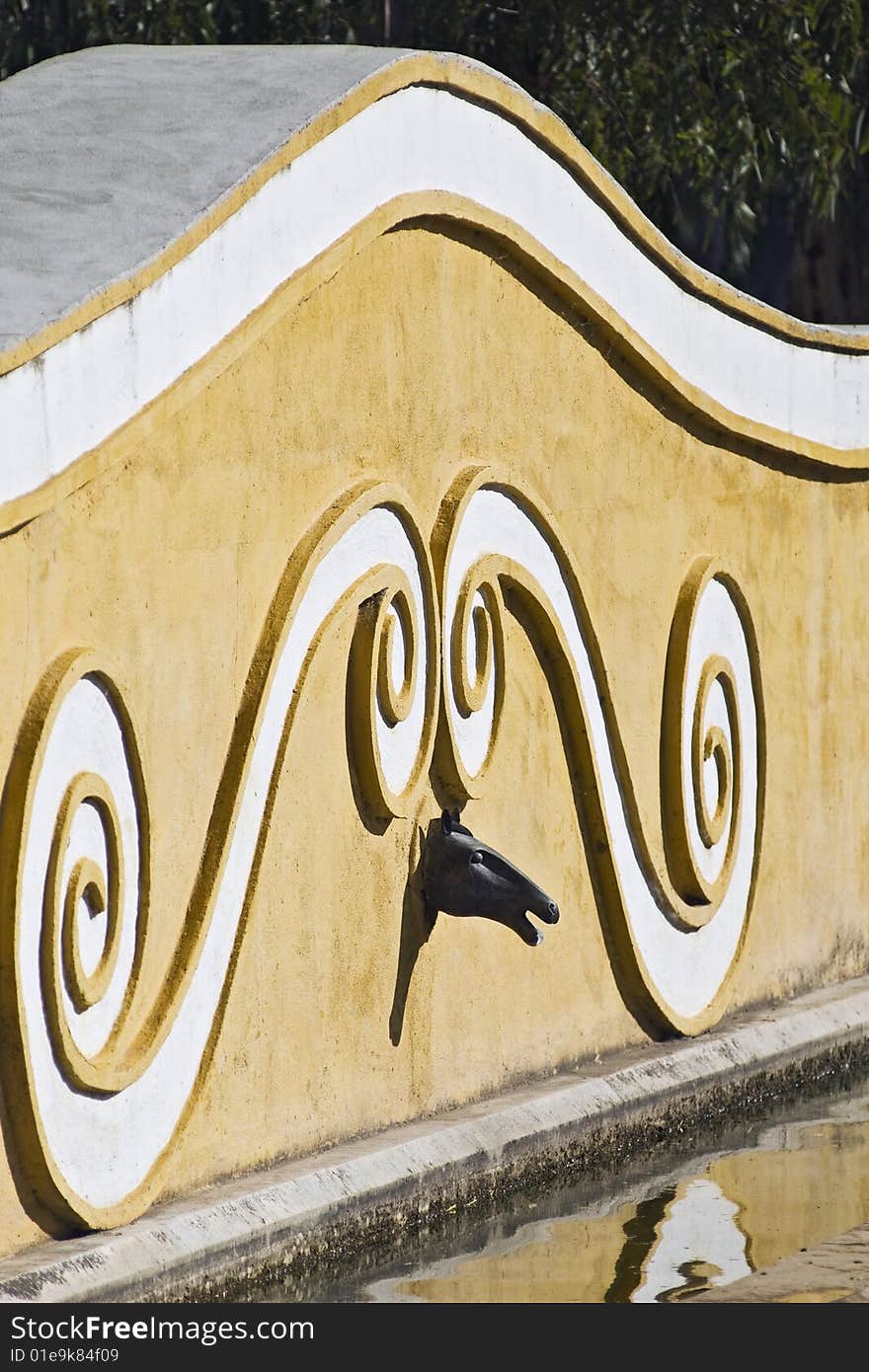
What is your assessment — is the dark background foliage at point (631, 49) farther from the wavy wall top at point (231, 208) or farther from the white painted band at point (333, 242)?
the wavy wall top at point (231, 208)

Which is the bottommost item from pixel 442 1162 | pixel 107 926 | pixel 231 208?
pixel 442 1162

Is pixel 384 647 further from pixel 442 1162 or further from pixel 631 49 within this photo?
pixel 631 49

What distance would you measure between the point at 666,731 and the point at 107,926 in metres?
2.79

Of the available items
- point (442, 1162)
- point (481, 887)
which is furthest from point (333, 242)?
point (442, 1162)

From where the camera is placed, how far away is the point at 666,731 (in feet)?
22.6

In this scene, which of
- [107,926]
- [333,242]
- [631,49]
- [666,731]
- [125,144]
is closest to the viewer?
[107,926]

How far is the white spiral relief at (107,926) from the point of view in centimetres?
419

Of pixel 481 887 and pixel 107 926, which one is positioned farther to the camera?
pixel 481 887

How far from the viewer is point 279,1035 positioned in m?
5.01

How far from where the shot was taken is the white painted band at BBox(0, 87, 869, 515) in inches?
162

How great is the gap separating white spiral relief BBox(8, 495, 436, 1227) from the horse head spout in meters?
0.73

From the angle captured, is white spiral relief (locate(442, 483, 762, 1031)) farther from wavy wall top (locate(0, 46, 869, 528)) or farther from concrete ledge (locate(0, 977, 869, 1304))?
wavy wall top (locate(0, 46, 869, 528))

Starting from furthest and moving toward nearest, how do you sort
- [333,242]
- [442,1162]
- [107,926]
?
[442,1162] < [333,242] < [107,926]

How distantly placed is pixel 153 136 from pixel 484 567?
1.42m
